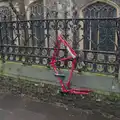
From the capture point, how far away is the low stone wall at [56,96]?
10.8 ft

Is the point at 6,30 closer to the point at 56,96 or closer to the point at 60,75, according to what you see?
the point at 60,75

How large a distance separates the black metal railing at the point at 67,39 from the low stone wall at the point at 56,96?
48 cm

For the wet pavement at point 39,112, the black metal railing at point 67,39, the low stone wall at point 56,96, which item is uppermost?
the black metal railing at point 67,39

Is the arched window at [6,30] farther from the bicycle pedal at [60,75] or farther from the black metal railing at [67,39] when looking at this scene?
the bicycle pedal at [60,75]

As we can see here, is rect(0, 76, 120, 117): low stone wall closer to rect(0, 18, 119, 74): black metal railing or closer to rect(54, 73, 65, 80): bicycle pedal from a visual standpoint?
rect(54, 73, 65, 80): bicycle pedal

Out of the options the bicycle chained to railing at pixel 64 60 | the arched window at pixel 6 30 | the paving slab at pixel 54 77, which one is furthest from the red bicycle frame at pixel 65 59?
the arched window at pixel 6 30

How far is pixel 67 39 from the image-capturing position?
3631 mm

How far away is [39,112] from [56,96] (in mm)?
492

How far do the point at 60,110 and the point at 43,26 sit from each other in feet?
5.86

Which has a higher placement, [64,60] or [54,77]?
[64,60]

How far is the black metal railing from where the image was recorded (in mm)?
3227

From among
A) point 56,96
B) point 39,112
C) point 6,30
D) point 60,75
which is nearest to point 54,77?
point 60,75

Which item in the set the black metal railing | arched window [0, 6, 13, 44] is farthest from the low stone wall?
arched window [0, 6, 13, 44]

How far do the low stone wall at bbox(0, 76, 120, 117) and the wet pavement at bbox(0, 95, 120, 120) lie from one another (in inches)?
4.5
